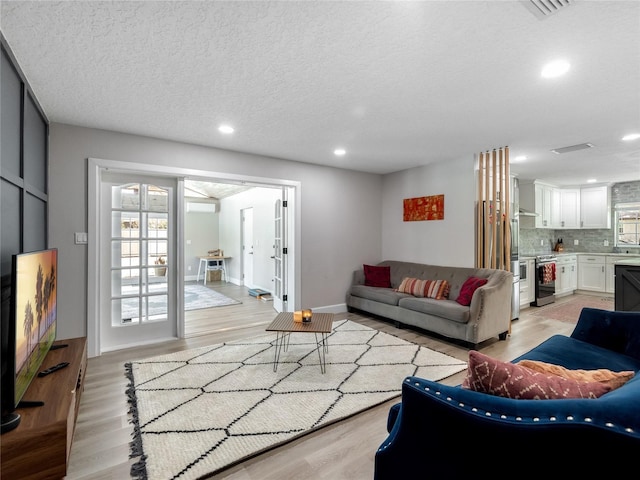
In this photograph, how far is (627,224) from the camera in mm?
6742

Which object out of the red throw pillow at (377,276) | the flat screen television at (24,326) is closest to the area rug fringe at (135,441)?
the flat screen television at (24,326)

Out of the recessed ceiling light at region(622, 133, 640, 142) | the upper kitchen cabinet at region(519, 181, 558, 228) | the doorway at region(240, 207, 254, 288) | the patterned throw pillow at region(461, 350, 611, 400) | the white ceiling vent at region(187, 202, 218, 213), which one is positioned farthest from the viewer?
the white ceiling vent at region(187, 202, 218, 213)

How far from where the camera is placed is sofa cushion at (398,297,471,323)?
12.0 feet

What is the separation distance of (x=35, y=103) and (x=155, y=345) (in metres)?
2.68

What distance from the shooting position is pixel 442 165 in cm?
488

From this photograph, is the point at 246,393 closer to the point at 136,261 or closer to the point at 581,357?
the point at 136,261

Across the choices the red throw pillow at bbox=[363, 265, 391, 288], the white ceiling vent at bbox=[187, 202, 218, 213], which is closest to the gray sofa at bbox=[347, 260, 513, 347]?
the red throw pillow at bbox=[363, 265, 391, 288]

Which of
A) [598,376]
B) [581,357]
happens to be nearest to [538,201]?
[581,357]

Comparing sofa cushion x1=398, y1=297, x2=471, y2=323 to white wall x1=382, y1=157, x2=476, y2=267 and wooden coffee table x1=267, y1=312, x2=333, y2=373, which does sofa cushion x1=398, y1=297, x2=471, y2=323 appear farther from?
wooden coffee table x1=267, y1=312, x2=333, y2=373

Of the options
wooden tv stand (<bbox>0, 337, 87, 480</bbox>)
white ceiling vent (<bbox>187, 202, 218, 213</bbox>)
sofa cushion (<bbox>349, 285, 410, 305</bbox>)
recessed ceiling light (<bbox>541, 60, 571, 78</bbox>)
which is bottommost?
wooden tv stand (<bbox>0, 337, 87, 480</bbox>)

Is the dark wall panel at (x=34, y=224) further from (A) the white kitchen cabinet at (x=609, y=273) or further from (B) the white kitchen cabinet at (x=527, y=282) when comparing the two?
(A) the white kitchen cabinet at (x=609, y=273)

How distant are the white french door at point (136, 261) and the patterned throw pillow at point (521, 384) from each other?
3783 mm

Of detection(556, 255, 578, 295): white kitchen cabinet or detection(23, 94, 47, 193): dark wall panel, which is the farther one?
detection(556, 255, 578, 295): white kitchen cabinet

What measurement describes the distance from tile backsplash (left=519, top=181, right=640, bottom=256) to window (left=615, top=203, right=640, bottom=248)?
0.09 meters
